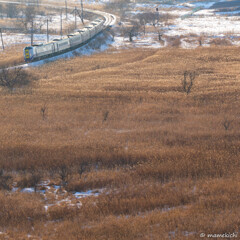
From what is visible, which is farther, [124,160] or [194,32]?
[194,32]

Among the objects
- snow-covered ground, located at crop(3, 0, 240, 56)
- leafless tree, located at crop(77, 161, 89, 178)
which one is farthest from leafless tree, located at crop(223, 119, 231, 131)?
snow-covered ground, located at crop(3, 0, 240, 56)

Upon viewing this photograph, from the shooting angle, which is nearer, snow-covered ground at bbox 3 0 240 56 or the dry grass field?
the dry grass field

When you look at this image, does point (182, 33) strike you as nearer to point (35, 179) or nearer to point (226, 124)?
point (226, 124)

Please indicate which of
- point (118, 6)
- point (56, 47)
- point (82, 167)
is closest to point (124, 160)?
point (82, 167)

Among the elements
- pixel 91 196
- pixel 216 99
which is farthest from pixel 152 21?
pixel 91 196

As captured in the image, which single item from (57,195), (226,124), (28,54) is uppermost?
(28,54)

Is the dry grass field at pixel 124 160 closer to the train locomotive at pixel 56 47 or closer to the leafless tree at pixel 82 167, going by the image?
the leafless tree at pixel 82 167

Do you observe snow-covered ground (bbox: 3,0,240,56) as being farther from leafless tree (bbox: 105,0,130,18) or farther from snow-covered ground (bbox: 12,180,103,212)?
snow-covered ground (bbox: 12,180,103,212)

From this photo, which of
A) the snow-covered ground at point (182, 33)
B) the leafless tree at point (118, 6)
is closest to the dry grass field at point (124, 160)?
the snow-covered ground at point (182, 33)
